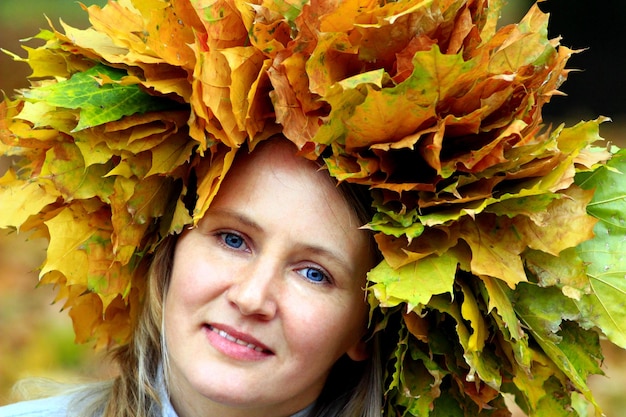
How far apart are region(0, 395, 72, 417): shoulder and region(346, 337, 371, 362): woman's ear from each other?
97cm

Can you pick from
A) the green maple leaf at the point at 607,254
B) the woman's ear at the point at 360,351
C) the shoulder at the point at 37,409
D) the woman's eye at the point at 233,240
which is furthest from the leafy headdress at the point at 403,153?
the shoulder at the point at 37,409

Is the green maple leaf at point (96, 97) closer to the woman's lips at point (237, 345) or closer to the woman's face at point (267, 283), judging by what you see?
the woman's face at point (267, 283)

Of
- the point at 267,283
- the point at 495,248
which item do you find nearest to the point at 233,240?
the point at 267,283

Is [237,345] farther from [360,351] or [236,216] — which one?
[360,351]

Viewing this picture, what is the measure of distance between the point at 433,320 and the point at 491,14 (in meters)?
0.84

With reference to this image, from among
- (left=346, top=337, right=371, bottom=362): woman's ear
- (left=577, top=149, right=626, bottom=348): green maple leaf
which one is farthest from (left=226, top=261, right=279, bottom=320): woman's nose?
(left=577, top=149, right=626, bottom=348): green maple leaf

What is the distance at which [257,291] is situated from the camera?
225 centimetres

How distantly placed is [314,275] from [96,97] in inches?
30.2

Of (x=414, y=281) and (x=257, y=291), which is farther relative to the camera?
Result: (x=257, y=291)

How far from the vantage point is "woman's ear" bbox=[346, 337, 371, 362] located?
262cm

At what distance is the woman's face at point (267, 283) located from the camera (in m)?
2.31

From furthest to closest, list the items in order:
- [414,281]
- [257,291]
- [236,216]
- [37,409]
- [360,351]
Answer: [37,409], [360,351], [236,216], [257,291], [414,281]

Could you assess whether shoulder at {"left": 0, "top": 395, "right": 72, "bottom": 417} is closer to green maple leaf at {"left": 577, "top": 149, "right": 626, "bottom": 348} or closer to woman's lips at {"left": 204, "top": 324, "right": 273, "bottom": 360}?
woman's lips at {"left": 204, "top": 324, "right": 273, "bottom": 360}

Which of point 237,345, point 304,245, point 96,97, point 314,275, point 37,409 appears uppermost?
point 96,97
